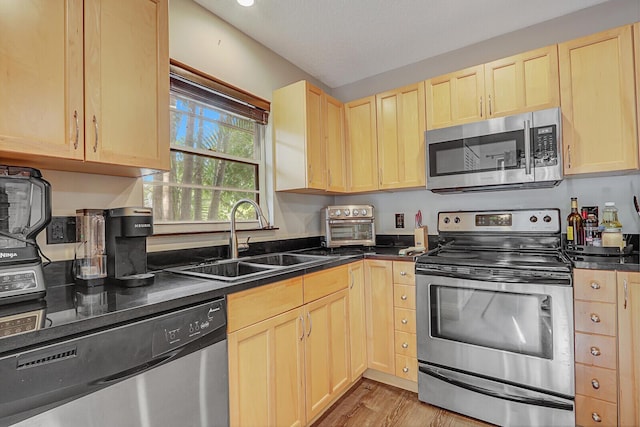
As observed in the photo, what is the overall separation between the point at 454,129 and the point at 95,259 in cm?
226

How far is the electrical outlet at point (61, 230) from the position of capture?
52.8 inches

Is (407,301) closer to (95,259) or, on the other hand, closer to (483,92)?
(483,92)

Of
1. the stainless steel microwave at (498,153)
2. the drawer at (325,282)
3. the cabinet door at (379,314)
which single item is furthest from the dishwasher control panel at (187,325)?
the stainless steel microwave at (498,153)

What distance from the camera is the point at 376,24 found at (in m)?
2.18

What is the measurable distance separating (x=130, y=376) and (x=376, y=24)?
94.4 inches

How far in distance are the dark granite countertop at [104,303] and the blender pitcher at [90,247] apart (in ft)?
0.21

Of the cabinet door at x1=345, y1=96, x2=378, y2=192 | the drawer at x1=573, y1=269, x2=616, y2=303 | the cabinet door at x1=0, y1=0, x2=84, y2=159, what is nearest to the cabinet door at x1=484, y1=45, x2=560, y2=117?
the cabinet door at x1=345, y1=96, x2=378, y2=192

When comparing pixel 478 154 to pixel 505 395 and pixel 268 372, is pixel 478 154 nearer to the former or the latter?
pixel 505 395

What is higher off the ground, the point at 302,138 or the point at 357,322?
the point at 302,138

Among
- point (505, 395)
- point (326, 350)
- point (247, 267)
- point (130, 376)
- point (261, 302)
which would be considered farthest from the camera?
point (247, 267)

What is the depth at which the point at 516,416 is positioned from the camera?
175 centimetres

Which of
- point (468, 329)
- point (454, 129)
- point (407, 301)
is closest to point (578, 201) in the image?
point (454, 129)

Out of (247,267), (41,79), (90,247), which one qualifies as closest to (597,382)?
(247,267)

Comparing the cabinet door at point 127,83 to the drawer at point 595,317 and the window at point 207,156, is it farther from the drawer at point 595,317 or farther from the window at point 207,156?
the drawer at point 595,317
